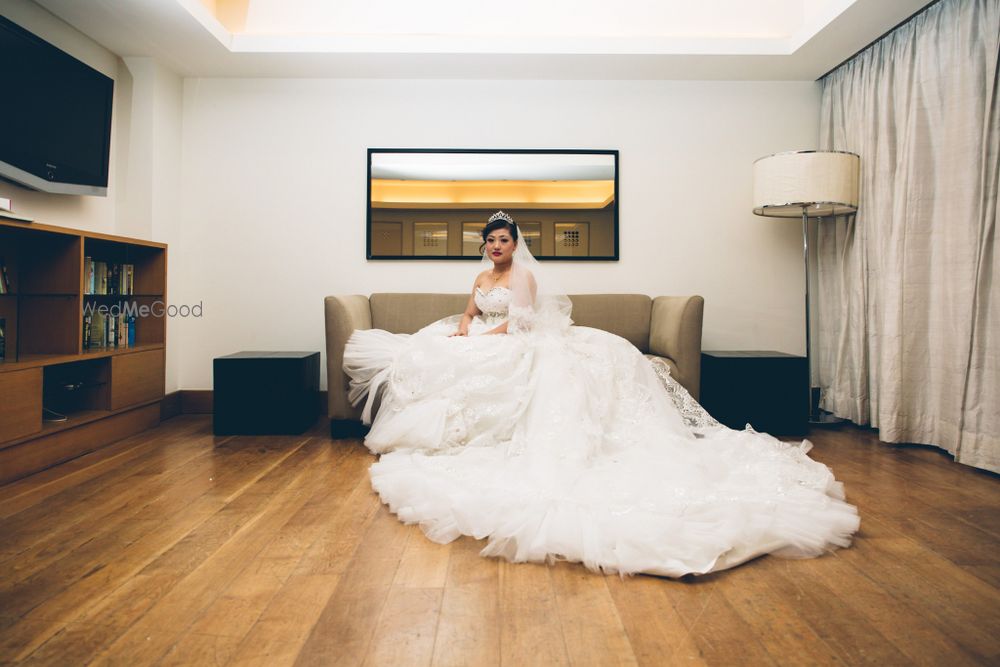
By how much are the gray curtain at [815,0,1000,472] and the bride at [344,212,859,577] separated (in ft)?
3.57

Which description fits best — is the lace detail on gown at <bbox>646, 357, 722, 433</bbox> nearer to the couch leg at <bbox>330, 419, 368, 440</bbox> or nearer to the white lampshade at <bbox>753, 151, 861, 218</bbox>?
the white lampshade at <bbox>753, 151, 861, 218</bbox>

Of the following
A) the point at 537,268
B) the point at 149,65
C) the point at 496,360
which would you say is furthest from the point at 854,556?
the point at 149,65

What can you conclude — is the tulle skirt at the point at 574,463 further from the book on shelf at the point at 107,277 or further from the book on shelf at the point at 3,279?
the book on shelf at the point at 3,279

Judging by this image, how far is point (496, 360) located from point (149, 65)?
10.9ft

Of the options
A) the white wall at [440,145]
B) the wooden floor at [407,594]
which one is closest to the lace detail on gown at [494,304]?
the white wall at [440,145]

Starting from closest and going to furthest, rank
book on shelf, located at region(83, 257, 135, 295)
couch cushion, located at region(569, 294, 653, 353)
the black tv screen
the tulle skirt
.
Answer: the tulle skirt
the black tv screen
book on shelf, located at region(83, 257, 135, 295)
couch cushion, located at region(569, 294, 653, 353)

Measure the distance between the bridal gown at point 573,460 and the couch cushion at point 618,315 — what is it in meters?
0.67

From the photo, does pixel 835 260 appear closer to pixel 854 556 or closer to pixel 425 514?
pixel 854 556

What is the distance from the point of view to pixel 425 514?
1914 mm

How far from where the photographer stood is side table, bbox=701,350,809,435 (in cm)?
338

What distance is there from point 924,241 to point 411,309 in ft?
10.6

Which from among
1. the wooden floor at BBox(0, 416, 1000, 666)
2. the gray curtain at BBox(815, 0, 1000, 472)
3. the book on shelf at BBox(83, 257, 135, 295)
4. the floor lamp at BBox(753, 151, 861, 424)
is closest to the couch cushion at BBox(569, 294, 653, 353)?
the floor lamp at BBox(753, 151, 861, 424)

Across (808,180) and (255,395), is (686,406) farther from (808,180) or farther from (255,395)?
(255,395)

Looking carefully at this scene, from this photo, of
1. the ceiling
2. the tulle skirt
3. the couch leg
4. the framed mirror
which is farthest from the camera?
the framed mirror
